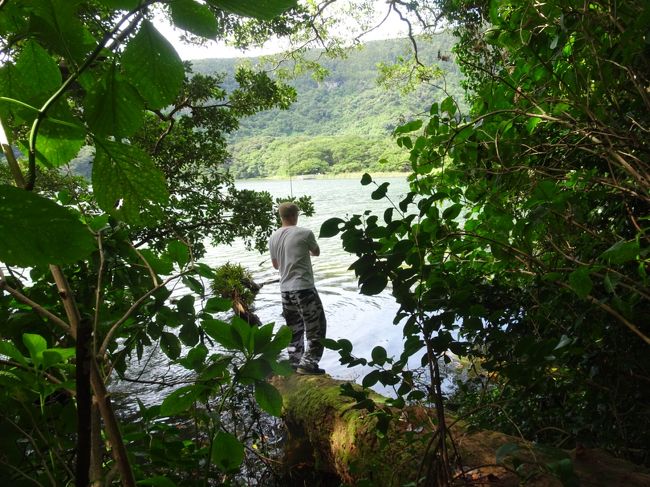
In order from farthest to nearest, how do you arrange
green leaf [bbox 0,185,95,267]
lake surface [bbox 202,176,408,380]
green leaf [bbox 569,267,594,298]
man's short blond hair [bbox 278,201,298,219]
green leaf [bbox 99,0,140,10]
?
lake surface [bbox 202,176,408,380] → man's short blond hair [bbox 278,201,298,219] → green leaf [bbox 569,267,594,298] → green leaf [bbox 99,0,140,10] → green leaf [bbox 0,185,95,267]

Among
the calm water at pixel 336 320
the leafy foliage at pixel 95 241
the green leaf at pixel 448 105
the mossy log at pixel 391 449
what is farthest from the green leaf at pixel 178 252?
the calm water at pixel 336 320

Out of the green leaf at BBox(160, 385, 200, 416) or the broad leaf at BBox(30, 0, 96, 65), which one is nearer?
the broad leaf at BBox(30, 0, 96, 65)

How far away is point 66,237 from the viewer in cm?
24

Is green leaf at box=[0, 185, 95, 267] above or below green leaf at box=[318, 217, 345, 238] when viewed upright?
below

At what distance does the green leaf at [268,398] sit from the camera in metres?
0.60

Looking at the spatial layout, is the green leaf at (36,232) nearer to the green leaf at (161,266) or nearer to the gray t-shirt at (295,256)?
the green leaf at (161,266)

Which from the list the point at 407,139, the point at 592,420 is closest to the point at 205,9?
the point at 407,139

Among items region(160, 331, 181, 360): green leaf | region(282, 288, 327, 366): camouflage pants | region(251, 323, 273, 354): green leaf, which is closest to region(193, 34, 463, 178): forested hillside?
region(282, 288, 327, 366): camouflage pants

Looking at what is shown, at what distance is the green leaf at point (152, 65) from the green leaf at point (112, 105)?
0.01 m

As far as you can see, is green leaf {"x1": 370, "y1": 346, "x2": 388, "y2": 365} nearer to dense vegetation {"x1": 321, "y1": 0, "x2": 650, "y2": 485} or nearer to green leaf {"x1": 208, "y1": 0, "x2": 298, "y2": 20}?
dense vegetation {"x1": 321, "y1": 0, "x2": 650, "y2": 485}

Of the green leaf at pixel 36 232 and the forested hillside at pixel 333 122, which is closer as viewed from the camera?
the green leaf at pixel 36 232

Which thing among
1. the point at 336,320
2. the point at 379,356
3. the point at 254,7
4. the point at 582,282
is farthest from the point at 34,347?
the point at 336,320

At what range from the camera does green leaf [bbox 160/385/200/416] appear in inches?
22.1

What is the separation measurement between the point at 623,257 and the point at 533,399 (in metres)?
1.72
